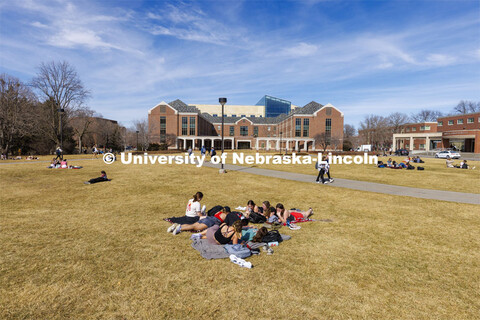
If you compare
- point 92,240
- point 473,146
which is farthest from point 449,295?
point 473,146

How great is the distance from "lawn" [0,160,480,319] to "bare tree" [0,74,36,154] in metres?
35.3

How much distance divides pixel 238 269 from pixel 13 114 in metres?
46.6

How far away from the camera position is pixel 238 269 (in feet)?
17.3

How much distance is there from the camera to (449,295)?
4.41 m

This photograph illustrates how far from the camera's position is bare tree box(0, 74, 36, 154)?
35.4 meters

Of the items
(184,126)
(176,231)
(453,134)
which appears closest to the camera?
(176,231)

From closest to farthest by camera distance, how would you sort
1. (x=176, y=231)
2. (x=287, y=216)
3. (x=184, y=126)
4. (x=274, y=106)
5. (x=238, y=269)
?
→ (x=238, y=269) → (x=176, y=231) → (x=287, y=216) → (x=184, y=126) → (x=274, y=106)

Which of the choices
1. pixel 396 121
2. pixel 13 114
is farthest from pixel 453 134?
pixel 13 114

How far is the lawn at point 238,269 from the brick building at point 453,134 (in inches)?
2789

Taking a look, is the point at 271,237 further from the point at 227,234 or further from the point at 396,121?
the point at 396,121

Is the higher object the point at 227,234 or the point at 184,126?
the point at 184,126

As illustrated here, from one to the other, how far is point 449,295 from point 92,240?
8319 mm

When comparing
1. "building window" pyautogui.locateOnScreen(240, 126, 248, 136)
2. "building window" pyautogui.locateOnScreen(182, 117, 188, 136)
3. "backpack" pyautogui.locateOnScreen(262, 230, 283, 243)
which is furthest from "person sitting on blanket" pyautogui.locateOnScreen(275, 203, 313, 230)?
"building window" pyautogui.locateOnScreen(240, 126, 248, 136)

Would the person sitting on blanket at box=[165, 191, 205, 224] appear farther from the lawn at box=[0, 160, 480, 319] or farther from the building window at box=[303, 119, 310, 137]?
the building window at box=[303, 119, 310, 137]
